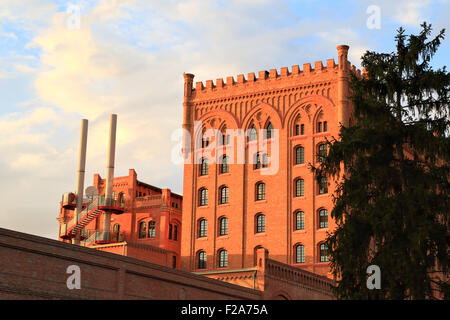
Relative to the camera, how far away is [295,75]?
184 feet

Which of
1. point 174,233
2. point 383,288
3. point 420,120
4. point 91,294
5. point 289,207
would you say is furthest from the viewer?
point 174,233

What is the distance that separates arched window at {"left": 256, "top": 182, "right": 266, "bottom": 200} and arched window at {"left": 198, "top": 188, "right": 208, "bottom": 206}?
173 inches

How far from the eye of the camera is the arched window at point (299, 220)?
5350 centimetres

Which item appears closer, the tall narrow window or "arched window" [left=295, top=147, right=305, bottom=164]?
"arched window" [left=295, top=147, right=305, bottom=164]

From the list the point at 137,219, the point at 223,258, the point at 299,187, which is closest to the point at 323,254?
the point at 299,187

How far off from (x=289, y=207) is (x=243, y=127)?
752 cm

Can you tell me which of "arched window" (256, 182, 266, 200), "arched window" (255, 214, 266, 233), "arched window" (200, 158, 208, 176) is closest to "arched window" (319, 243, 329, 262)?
"arched window" (255, 214, 266, 233)

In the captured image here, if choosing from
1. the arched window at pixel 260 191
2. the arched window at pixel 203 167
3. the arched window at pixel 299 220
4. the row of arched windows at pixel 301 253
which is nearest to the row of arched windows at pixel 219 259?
the arched window at pixel 260 191

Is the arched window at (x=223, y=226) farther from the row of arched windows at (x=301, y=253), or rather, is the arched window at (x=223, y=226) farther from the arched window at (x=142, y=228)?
the arched window at (x=142, y=228)

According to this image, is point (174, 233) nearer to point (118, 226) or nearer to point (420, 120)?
point (118, 226)

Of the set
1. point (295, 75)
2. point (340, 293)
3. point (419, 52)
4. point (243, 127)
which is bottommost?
point (340, 293)

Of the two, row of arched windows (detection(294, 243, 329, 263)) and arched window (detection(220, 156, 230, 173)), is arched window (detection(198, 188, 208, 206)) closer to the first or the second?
arched window (detection(220, 156, 230, 173))

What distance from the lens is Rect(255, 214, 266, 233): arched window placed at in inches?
2157

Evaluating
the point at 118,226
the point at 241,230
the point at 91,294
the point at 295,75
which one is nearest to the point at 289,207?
the point at 241,230
